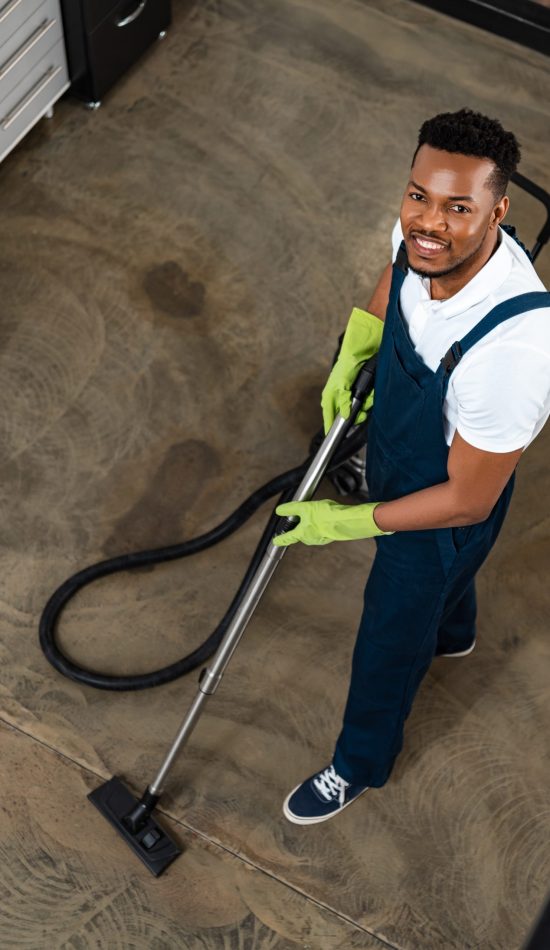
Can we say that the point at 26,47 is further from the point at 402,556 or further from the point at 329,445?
the point at 402,556

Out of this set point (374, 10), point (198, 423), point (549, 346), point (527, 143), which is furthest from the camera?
point (374, 10)

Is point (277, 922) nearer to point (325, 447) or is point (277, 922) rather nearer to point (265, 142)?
point (325, 447)

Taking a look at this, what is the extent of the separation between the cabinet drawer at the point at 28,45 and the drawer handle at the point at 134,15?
0.81ft

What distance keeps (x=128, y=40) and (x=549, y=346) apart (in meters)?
2.51

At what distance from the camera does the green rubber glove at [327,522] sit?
75.9 inches

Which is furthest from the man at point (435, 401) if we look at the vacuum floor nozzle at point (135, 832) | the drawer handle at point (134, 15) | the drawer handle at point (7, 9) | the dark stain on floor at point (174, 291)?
the drawer handle at point (134, 15)

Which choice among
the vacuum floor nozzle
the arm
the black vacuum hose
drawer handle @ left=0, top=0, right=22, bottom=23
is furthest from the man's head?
drawer handle @ left=0, top=0, right=22, bottom=23

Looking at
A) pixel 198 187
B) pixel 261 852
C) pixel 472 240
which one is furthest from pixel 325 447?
pixel 198 187

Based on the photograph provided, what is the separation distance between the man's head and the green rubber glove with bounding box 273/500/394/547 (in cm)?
46

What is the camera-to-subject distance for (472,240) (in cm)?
164

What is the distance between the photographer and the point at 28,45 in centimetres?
321

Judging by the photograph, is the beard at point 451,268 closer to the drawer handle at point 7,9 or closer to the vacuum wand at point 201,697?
the vacuum wand at point 201,697

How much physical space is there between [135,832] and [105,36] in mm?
2416

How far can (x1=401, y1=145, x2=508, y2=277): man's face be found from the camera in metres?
1.61
